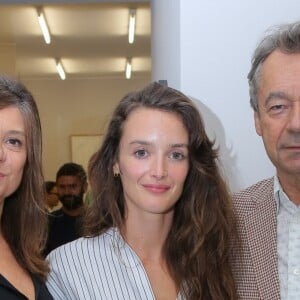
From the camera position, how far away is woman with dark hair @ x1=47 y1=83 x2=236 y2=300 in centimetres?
165

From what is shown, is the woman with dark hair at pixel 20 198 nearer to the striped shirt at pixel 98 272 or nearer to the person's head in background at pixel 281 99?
the striped shirt at pixel 98 272

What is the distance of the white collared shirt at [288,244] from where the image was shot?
59.5 inches

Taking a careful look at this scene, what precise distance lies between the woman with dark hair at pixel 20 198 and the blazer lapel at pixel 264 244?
59cm

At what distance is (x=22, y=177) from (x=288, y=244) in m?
0.78

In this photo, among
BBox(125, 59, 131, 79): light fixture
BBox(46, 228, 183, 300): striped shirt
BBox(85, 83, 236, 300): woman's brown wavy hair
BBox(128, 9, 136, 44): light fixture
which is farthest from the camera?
BBox(125, 59, 131, 79): light fixture

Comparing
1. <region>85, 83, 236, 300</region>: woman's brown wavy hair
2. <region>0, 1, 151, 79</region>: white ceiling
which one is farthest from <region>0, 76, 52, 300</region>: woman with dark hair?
<region>0, 1, 151, 79</region>: white ceiling

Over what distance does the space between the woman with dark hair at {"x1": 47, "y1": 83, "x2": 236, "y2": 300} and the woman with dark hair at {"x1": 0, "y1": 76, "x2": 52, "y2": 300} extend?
76 mm

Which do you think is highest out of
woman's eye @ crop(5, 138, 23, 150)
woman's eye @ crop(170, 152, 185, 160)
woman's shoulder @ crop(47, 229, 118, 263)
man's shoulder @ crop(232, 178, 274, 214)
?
woman's eye @ crop(5, 138, 23, 150)

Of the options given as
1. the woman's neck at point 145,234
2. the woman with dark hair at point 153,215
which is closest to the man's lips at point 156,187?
the woman with dark hair at point 153,215

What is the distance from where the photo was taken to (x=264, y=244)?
1596 mm

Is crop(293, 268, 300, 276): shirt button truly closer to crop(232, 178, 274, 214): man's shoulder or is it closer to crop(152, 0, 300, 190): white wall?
crop(232, 178, 274, 214): man's shoulder

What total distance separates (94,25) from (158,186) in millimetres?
4400

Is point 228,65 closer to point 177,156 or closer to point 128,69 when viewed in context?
point 177,156

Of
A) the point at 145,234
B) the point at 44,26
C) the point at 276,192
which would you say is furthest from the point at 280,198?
the point at 44,26
